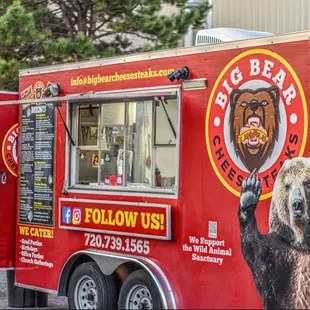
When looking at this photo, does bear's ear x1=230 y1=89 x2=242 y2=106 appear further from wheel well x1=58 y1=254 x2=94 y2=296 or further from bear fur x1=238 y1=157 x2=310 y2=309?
wheel well x1=58 y1=254 x2=94 y2=296

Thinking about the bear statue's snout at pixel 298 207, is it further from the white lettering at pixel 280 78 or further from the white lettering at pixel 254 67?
Answer: the white lettering at pixel 254 67

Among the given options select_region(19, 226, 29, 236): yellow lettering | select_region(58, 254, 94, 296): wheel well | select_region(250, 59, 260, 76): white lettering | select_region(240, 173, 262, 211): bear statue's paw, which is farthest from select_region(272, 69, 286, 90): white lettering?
select_region(19, 226, 29, 236): yellow lettering

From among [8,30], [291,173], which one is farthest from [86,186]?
[8,30]

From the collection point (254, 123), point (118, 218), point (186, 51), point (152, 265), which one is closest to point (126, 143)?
point (118, 218)

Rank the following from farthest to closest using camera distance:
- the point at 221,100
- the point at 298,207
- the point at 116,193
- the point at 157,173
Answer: the point at 116,193 < the point at 157,173 < the point at 221,100 < the point at 298,207

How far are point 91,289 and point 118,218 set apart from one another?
0.89 meters

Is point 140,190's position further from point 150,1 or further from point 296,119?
point 150,1

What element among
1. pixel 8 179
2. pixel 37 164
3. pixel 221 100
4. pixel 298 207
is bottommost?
pixel 298 207

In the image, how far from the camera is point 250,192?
8320mm

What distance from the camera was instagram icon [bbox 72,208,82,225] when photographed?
10.1 metres

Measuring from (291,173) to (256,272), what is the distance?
1008 mm

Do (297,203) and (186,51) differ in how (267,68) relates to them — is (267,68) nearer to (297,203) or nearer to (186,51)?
(186,51)

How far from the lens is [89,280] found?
988cm

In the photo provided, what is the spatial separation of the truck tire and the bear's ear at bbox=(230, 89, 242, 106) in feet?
8.01
